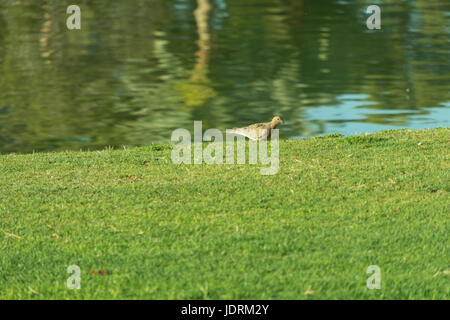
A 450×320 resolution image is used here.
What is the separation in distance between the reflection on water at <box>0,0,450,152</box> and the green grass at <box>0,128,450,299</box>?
518 centimetres

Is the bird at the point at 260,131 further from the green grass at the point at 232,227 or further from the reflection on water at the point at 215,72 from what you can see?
the reflection on water at the point at 215,72

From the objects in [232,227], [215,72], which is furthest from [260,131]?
[215,72]

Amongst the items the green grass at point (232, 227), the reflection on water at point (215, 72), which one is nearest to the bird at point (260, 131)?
the green grass at point (232, 227)

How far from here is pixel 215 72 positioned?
20750 millimetres

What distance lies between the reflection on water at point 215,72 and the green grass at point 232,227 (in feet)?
17.0

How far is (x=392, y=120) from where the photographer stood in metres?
15.4

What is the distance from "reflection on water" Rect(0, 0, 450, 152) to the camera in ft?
51.3

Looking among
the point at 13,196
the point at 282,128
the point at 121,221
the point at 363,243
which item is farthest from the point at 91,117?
the point at 363,243

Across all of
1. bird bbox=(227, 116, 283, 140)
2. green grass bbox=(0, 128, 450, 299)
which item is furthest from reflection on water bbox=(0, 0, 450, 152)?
green grass bbox=(0, 128, 450, 299)

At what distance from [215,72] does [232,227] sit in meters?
14.2

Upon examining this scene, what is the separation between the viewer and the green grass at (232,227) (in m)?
5.70

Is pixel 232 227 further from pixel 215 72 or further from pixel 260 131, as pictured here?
pixel 215 72

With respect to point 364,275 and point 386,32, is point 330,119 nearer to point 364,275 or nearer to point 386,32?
point 364,275

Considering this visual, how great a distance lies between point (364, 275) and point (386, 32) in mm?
22335
